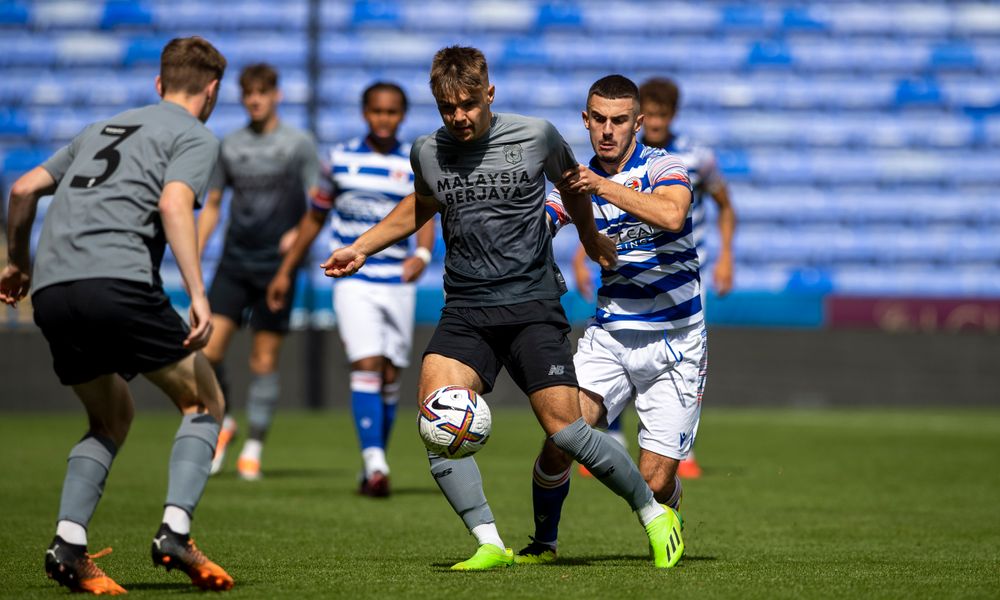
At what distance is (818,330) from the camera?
15.7 metres

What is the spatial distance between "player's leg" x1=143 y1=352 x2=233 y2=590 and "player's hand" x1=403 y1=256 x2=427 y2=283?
3.69 meters

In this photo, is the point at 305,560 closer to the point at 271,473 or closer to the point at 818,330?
the point at 271,473

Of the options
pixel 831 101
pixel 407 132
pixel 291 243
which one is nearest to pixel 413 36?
pixel 407 132

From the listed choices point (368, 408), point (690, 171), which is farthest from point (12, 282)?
point (690, 171)

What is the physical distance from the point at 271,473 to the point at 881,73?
11.2m

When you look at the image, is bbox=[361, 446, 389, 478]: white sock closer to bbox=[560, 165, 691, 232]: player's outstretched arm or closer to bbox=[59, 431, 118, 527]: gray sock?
bbox=[560, 165, 691, 232]: player's outstretched arm

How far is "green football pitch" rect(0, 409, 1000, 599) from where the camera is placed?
4.82 metres

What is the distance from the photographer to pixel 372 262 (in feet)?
28.4

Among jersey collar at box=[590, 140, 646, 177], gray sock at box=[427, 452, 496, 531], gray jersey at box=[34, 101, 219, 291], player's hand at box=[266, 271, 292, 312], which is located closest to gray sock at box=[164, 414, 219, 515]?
gray jersey at box=[34, 101, 219, 291]

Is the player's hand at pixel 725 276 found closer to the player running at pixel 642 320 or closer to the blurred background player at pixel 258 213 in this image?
the blurred background player at pixel 258 213

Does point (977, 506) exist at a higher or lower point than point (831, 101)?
lower

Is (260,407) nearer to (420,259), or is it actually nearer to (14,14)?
(420,259)

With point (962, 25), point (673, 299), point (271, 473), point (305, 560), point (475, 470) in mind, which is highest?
point (962, 25)

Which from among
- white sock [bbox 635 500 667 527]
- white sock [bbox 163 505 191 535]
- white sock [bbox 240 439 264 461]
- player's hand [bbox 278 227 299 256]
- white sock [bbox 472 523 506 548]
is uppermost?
player's hand [bbox 278 227 299 256]
